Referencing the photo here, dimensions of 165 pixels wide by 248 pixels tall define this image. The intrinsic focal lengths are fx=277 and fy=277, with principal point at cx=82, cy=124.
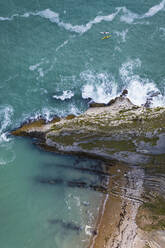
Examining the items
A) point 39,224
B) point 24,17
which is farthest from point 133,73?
point 39,224

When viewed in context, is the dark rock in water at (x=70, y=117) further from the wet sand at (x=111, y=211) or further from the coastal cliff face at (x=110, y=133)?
the wet sand at (x=111, y=211)

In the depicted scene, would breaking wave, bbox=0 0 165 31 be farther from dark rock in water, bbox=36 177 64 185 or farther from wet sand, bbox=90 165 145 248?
dark rock in water, bbox=36 177 64 185

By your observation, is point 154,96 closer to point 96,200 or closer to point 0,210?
point 96,200

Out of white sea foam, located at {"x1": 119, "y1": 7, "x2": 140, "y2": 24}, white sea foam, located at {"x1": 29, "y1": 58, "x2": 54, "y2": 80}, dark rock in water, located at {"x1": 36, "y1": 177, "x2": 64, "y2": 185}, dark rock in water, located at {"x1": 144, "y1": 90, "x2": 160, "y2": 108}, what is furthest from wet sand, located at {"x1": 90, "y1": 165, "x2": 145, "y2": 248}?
white sea foam, located at {"x1": 119, "y1": 7, "x2": 140, "y2": 24}

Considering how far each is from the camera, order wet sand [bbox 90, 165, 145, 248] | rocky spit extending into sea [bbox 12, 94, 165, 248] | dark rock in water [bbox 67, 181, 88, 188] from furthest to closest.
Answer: dark rock in water [bbox 67, 181, 88, 188], rocky spit extending into sea [bbox 12, 94, 165, 248], wet sand [bbox 90, 165, 145, 248]

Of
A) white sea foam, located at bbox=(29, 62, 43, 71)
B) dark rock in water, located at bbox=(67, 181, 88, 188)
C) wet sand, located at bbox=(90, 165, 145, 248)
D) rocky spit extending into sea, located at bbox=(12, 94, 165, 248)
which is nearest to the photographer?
wet sand, located at bbox=(90, 165, 145, 248)

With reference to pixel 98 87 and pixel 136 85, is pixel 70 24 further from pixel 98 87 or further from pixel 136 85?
pixel 136 85

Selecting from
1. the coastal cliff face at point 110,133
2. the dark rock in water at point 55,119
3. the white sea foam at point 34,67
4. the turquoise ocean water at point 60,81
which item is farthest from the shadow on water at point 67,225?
the white sea foam at point 34,67
